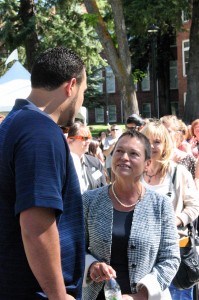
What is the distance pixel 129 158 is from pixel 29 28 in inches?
741

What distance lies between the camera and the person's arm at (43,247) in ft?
6.81

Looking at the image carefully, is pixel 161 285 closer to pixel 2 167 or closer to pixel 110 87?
pixel 2 167

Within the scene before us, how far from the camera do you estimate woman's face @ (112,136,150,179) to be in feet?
10.6

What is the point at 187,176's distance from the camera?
174 inches

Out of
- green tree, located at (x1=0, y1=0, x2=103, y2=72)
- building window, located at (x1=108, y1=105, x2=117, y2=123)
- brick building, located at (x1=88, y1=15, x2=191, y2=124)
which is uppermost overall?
green tree, located at (x1=0, y1=0, x2=103, y2=72)

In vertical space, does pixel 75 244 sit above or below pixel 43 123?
below

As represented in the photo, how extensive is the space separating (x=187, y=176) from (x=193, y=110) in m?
18.9

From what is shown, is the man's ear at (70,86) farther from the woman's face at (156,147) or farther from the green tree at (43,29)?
the green tree at (43,29)

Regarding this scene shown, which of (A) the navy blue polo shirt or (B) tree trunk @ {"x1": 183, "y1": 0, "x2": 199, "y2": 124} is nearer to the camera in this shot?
(A) the navy blue polo shirt

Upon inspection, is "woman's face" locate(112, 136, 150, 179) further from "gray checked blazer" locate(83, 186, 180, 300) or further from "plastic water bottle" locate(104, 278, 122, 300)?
"plastic water bottle" locate(104, 278, 122, 300)

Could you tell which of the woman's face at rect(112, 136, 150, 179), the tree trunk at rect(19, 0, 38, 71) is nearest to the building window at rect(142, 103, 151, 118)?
the tree trunk at rect(19, 0, 38, 71)

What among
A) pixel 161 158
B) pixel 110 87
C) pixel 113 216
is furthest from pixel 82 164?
pixel 110 87

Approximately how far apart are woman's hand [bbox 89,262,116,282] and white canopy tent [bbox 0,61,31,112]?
9333mm

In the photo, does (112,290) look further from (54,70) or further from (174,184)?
(174,184)
